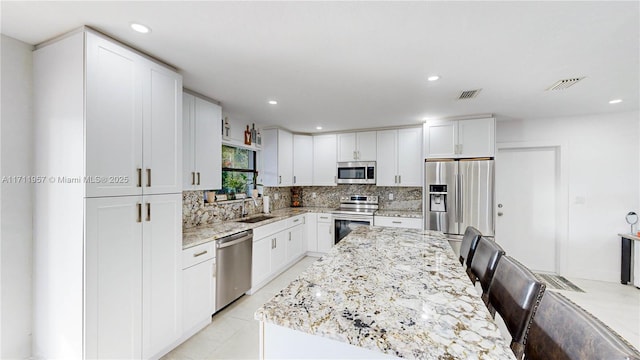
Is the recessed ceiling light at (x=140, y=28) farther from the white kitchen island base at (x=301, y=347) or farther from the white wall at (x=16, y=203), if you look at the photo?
the white kitchen island base at (x=301, y=347)

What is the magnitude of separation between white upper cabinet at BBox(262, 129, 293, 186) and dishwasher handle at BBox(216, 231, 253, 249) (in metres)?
1.51

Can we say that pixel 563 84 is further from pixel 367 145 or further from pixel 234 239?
pixel 234 239

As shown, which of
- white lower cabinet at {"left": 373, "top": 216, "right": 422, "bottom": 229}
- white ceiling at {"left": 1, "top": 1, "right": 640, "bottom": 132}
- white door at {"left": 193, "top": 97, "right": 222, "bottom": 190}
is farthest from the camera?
white lower cabinet at {"left": 373, "top": 216, "right": 422, "bottom": 229}

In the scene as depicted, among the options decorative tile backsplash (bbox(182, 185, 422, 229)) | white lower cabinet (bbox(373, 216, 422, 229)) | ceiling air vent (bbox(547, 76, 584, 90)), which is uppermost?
ceiling air vent (bbox(547, 76, 584, 90))

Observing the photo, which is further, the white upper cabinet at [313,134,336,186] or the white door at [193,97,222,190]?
the white upper cabinet at [313,134,336,186]

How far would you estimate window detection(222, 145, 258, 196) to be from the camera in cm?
362

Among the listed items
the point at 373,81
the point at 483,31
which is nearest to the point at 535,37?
the point at 483,31

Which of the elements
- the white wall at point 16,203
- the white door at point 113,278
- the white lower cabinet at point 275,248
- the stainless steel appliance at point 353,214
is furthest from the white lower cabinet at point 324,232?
the white wall at point 16,203

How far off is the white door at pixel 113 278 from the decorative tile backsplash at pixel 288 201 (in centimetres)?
116

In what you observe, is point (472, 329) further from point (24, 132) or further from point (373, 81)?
point (24, 132)

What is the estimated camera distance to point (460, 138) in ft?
11.8

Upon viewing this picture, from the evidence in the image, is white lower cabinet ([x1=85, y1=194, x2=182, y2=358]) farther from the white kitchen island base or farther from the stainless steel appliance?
the stainless steel appliance

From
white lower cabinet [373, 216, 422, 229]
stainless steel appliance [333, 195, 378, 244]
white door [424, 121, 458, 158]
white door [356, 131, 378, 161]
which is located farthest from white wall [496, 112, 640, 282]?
stainless steel appliance [333, 195, 378, 244]

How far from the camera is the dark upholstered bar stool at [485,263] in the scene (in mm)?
1614
